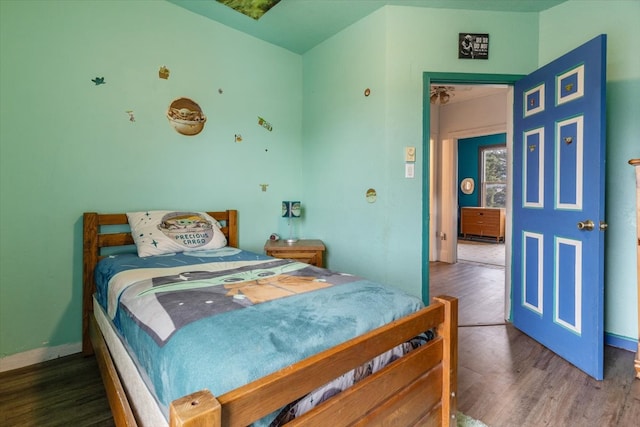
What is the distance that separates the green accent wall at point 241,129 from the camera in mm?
1914

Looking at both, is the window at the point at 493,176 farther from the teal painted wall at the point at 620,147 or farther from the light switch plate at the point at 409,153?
the light switch plate at the point at 409,153

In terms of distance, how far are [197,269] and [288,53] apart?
97.1 inches

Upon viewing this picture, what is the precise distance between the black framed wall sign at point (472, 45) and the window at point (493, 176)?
5812 millimetres

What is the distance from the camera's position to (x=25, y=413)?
4.94ft

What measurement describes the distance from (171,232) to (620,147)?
3224mm

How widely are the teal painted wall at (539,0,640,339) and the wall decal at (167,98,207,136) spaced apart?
3019 millimetres

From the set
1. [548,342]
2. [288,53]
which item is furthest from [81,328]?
[548,342]

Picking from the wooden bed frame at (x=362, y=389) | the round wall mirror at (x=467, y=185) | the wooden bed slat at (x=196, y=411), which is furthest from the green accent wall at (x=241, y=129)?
the round wall mirror at (x=467, y=185)

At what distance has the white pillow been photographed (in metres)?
2.02

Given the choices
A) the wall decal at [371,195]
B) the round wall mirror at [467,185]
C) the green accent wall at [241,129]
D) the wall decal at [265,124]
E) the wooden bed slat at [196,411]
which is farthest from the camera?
the round wall mirror at [467,185]

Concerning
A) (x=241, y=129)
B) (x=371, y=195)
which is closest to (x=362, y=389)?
(x=371, y=195)

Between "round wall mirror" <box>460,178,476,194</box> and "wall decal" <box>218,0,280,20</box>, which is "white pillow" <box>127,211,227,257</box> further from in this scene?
"round wall mirror" <box>460,178,476,194</box>

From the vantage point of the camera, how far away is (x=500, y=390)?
1703 millimetres

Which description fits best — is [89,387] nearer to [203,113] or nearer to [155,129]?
[155,129]
